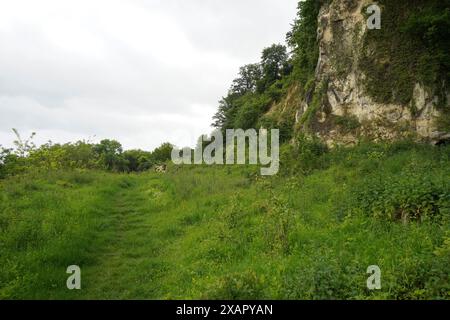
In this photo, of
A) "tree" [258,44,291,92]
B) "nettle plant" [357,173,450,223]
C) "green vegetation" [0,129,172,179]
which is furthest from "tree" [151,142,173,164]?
"nettle plant" [357,173,450,223]

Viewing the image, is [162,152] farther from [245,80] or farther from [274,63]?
[274,63]

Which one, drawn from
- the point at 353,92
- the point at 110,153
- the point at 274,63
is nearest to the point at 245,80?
the point at 274,63

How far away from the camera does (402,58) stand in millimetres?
17609

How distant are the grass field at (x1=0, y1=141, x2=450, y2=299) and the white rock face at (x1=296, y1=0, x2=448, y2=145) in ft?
5.69

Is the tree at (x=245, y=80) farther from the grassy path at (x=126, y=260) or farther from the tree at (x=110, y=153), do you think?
the grassy path at (x=126, y=260)

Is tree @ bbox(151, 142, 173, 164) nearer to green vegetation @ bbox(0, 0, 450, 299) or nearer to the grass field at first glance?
green vegetation @ bbox(0, 0, 450, 299)

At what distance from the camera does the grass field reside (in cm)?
653

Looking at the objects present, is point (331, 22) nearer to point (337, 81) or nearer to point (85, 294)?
point (337, 81)

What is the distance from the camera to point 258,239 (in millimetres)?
9773

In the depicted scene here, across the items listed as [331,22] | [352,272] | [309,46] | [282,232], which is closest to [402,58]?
[331,22]

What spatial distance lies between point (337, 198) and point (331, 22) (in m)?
13.0

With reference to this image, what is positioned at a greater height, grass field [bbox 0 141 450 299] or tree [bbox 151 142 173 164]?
tree [bbox 151 142 173 164]

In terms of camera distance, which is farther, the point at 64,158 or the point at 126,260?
the point at 64,158

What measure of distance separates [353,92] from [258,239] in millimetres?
12342
